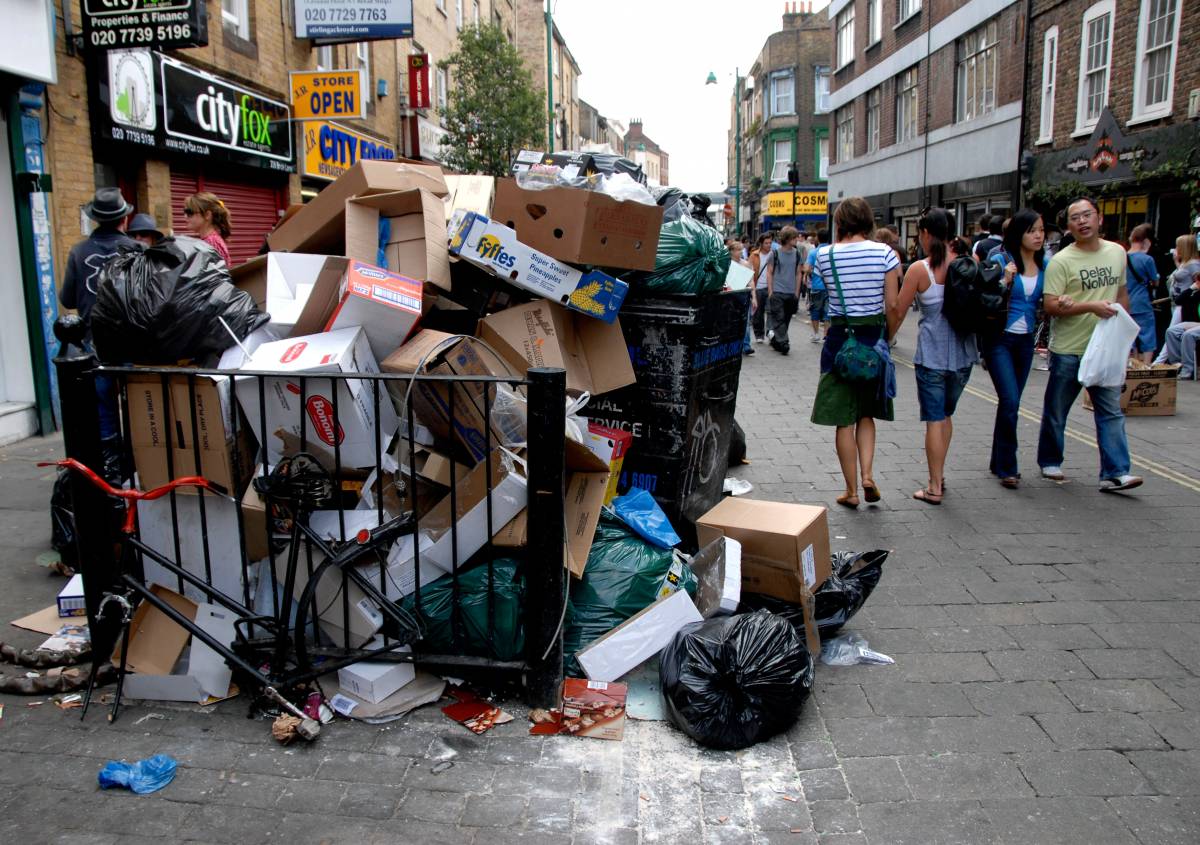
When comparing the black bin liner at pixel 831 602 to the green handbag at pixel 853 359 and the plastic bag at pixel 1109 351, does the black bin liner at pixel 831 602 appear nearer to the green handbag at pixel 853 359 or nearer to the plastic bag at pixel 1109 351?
the green handbag at pixel 853 359

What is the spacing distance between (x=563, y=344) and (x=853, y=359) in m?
2.30

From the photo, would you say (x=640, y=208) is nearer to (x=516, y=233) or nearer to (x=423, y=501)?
(x=516, y=233)

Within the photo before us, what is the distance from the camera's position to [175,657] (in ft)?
11.4

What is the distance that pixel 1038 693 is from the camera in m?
3.54

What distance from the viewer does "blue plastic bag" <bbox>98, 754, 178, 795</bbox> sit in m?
2.89

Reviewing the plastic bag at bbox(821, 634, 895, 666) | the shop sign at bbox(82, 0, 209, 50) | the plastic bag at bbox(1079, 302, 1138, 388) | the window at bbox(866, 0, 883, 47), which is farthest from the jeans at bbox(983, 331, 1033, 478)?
the window at bbox(866, 0, 883, 47)

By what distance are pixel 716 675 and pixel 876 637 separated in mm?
1218

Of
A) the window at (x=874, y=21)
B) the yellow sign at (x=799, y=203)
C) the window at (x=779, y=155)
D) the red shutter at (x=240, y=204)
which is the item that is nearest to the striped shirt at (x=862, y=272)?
the red shutter at (x=240, y=204)

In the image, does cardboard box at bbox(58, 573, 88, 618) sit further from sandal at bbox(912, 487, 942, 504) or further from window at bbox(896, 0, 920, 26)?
window at bbox(896, 0, 920, 26)

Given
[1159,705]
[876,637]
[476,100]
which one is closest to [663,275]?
[876,637]

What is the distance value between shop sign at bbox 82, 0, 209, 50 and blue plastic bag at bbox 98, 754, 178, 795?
7178 mm

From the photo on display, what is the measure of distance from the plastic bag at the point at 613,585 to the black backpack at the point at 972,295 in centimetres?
309

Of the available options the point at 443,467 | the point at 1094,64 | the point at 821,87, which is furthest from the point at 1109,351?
the point at 821,87

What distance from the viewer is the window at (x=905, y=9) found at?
28.3 metres
